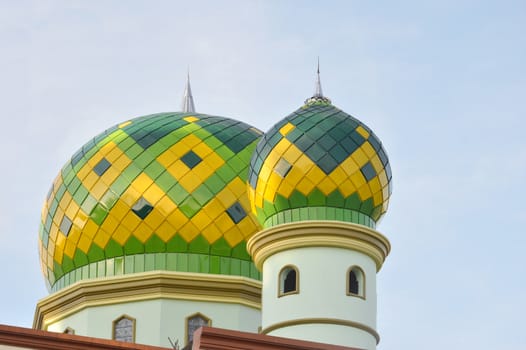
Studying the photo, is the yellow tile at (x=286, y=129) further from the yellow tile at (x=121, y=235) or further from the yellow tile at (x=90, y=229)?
the yellow tile at (x=90, y=229)

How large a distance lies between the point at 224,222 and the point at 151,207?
3.35ft

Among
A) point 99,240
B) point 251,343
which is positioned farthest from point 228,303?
point 251,343

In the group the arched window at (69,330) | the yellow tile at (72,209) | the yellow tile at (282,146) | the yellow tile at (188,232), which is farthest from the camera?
the yellow tile at (72,209)

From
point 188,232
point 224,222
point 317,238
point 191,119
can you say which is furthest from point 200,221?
point 317,238

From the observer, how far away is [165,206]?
20.5 metres

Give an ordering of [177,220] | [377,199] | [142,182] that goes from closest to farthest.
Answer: [377,199] → [177,220] → [142,182]

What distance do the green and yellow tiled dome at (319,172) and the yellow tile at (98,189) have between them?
9.41 feet

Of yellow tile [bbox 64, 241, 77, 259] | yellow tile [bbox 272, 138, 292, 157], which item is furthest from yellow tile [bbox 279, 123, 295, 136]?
yellow tile [bbox 64, 241, 77, 259]

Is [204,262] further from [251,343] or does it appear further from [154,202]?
[251,343]

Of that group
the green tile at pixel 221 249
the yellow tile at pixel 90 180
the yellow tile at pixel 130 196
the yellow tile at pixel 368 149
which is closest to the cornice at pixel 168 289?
the green tile at pixel 221 249

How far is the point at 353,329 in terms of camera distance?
1738cm

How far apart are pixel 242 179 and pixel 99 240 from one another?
217 centimetres

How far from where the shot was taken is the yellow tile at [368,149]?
61.0 feet

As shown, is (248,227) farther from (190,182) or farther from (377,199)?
(377,199)
